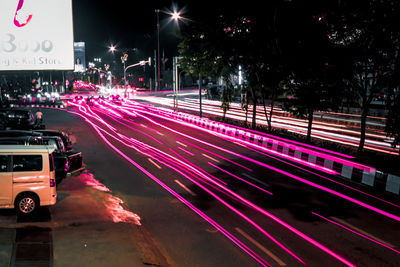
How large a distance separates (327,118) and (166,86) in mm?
79175

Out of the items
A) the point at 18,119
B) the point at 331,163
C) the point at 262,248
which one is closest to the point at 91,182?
the point at 262,248

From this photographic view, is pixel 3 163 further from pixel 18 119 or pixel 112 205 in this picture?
pixel 18 119

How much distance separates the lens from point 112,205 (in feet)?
36.8

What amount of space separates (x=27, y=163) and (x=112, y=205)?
9.51 ft

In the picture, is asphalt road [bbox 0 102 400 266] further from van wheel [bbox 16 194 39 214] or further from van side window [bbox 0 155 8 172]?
van side window [bbox 0 155 8 172]

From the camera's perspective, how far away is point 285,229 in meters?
9.52

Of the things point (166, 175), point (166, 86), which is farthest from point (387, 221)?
point (166, 86)

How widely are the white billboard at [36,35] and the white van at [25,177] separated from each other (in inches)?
247

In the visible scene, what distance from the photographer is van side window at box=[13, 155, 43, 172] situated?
980cm

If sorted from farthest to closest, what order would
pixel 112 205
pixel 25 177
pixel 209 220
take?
pixel 112 205 < pixel 209 220 < pixel 25 177

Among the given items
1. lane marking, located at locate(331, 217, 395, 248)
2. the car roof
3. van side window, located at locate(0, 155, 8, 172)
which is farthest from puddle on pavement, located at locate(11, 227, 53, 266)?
lane marking, located at locate(331, 217, 395, 248)

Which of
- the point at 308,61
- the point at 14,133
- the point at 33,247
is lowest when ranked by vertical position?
the point at 33,247

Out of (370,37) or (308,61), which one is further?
(308,61)

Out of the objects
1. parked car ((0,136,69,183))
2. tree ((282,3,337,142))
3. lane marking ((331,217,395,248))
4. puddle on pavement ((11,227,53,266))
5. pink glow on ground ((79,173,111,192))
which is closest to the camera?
puddle on pavement ((11,227,53,266))
